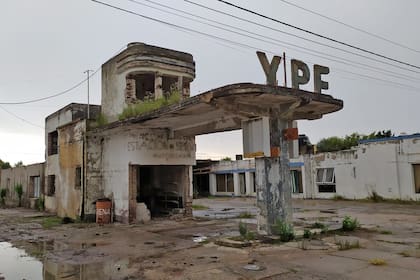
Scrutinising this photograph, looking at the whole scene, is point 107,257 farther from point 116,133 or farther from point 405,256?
point 116,133

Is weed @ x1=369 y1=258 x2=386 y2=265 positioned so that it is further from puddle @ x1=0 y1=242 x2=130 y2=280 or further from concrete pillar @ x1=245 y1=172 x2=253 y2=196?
concrete pillar @ x1=245 y1=172 x2=253 y2=196

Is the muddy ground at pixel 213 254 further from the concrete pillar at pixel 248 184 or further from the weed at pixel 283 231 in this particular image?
the concrete pillar at pixel 248 184

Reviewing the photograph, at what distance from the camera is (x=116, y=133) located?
48.6 feet

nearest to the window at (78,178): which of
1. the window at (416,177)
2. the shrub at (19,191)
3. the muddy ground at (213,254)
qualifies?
the muddy ground at (213,254)

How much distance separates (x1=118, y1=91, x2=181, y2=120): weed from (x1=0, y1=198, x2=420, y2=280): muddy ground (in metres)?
3.98

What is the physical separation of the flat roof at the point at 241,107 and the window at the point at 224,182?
2234 centimetres

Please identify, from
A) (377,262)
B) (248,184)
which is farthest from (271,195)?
(248,184)

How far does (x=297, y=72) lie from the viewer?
31.3 ft

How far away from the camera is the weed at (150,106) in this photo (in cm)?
1259

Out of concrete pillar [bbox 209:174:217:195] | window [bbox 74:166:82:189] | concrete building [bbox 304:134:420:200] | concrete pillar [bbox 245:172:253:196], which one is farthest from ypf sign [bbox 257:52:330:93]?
concrete pillar [bbox 209:174:217:195]

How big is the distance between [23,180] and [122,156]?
15505mm

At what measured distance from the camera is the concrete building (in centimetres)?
2145

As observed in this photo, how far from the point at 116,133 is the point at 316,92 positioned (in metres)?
8.14

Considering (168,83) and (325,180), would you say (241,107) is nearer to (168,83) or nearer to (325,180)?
(168,83)
